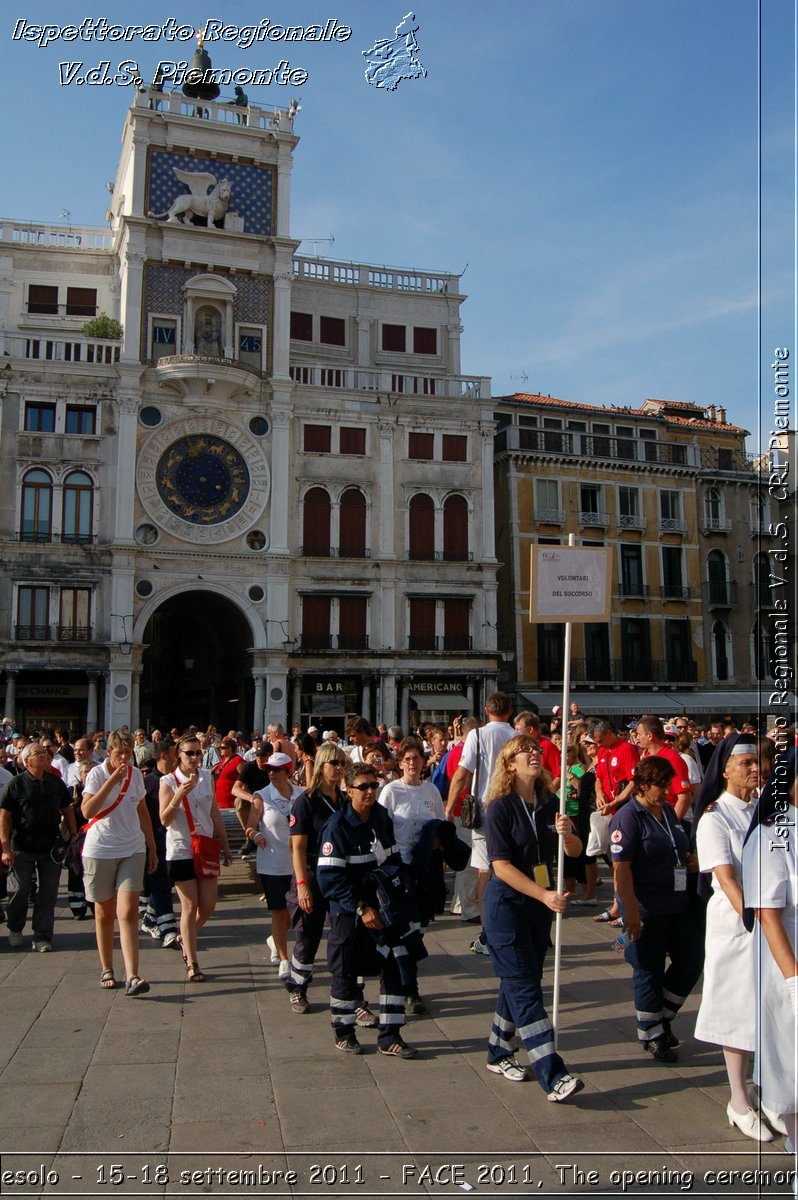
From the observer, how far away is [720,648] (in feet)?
136

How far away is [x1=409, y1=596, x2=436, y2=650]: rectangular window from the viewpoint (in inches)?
1411

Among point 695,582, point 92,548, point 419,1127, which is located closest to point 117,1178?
point 419,1127

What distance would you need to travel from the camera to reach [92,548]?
32594mm

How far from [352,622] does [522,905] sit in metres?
29.6

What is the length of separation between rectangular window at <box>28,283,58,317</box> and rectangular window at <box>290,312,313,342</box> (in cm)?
854

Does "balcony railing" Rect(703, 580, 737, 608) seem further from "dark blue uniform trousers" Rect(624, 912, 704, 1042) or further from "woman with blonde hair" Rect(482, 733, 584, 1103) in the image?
"woman with blonde hair" Rect(482, 733, 584, 1103)

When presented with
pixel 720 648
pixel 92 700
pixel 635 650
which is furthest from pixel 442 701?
pixel 720 648

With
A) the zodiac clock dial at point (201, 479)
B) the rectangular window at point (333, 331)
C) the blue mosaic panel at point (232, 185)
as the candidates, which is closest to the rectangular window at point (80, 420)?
the zodiac clock dial at point (201, 479)

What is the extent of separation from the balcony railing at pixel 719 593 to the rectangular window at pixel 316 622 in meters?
16.2

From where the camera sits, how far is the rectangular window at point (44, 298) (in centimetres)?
3644

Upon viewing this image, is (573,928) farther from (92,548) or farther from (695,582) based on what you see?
(695,582)

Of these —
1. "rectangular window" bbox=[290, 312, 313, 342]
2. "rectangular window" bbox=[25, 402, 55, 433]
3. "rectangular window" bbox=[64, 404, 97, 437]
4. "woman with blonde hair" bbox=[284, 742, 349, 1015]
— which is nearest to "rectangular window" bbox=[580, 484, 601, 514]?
"rectangular window" bbox=[290, 312, 313, 342]

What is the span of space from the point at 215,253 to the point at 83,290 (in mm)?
5408

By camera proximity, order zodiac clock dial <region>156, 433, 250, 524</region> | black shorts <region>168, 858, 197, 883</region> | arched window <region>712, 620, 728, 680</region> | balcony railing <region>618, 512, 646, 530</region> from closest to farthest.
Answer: black shorts <region>168, 858, 197, 883</region> → zodiac clock dial <region>156, 433, 250, 524</region> → balcony railing <region>618, 512, 646, 530</region> → arched window <region>712, 620, 728, 680</region>
